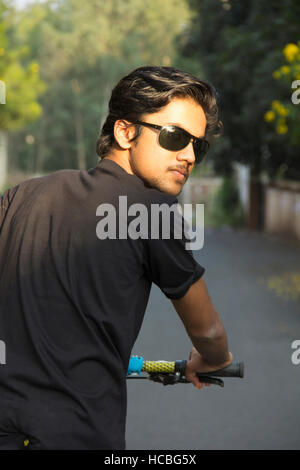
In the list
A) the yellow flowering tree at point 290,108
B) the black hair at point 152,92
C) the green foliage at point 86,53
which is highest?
the green foliage at point 86,53

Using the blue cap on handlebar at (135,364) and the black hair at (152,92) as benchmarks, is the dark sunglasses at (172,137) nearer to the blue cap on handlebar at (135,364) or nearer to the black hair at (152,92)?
the black hair at (152,92)

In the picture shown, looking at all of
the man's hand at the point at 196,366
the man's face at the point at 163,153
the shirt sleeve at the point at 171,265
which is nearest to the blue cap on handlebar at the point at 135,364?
the man's hand at the point at 196,366

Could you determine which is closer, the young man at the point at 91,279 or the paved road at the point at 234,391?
the young man at the point at 91,279

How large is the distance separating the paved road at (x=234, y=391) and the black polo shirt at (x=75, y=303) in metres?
2.95

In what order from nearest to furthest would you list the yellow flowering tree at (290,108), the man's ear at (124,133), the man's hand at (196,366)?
the man's ear at (124,133), the man's hand at (196,366), the yellow flowering tree at (290,108)

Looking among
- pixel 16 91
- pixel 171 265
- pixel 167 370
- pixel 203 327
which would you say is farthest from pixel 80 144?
pixel 171 265

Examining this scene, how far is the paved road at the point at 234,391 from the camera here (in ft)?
16.6

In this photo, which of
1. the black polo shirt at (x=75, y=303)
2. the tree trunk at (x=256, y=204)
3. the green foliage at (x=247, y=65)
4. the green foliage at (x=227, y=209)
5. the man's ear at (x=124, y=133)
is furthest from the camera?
the green foliage at (x=227, y=209)

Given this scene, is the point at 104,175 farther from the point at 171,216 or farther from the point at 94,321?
the point at 94,321

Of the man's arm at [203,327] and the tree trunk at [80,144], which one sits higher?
the tree trunk at [80,144]

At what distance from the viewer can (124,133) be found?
7.41ft

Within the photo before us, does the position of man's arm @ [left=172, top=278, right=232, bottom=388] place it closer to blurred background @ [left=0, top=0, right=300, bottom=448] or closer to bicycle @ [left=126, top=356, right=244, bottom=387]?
bicycle @ [left=126, top=356, right=244, bottom=387]

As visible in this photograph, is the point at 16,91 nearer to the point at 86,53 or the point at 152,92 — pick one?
the point at 152,92

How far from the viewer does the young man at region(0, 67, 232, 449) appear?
6.38 feet
